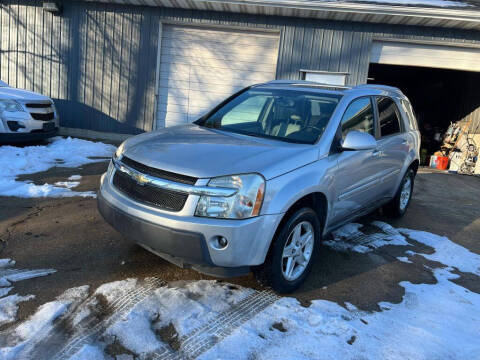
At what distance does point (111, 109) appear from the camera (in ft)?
34.9

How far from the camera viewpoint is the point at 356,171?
13.0ft

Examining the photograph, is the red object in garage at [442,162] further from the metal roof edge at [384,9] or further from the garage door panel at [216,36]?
the garage door panel at [216,36]

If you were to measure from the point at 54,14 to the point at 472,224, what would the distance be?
1044 cm

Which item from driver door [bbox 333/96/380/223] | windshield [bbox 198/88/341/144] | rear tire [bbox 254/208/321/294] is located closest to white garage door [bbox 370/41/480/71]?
driver door [bbox 333/96/380/223]

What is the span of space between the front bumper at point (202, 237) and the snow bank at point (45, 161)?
2979mm


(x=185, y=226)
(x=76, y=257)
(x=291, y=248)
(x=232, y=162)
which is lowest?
(x=76, y=257)

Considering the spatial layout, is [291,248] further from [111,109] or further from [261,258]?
[111,109]

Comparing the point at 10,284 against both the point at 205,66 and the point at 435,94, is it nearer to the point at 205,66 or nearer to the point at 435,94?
the point at 205,66

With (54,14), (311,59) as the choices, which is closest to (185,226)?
(311,59)

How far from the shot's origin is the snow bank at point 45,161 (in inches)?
218

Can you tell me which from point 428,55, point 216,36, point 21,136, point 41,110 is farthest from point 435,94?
point 21,136

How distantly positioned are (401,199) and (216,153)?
345 cm

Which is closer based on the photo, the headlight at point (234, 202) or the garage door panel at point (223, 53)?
the headlight at point (234, 202)

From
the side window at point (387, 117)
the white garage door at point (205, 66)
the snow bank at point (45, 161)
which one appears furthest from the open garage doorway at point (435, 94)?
the snow bank at point (45, 161)
